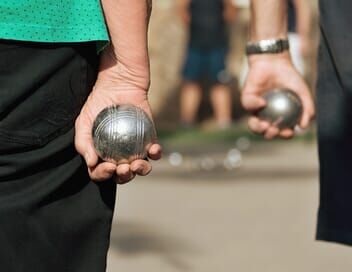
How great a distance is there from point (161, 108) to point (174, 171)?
3300 mm

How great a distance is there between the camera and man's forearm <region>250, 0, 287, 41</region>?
3.67 meters

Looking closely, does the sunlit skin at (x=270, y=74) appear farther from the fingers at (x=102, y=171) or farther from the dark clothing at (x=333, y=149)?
the fingers at (x=102, y=171)

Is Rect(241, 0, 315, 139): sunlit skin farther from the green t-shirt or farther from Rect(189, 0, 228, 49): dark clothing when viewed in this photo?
Rect(189, 0, 228, 49): dark clothing

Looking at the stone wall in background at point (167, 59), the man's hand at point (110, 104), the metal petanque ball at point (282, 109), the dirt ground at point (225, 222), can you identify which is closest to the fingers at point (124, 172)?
the man's hand at point (110, 104)

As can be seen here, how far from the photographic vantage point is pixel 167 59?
12.8 metres

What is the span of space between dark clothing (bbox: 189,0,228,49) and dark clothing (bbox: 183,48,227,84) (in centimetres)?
8

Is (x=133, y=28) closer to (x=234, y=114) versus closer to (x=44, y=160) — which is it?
(x=44, y=160)

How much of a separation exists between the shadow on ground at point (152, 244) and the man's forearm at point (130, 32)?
10.9ft

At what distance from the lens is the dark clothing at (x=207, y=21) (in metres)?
12.2

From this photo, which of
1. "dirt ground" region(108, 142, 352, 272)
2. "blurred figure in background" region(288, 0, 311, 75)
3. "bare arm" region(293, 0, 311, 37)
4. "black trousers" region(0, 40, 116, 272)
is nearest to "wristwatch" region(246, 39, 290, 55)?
"black trousers" region(0, 40, 116, 272)

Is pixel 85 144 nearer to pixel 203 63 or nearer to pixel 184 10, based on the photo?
pixel 184 10

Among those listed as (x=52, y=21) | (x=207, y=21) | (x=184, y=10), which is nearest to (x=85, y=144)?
(x=52, y=21)

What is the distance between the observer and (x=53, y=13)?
2.72 metres

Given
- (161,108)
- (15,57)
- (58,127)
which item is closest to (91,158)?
(58,127)
